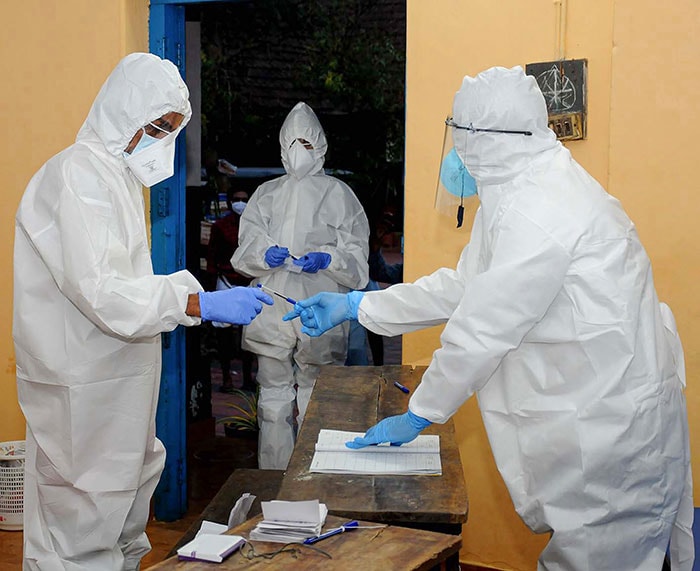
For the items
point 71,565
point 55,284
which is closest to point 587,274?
point 55,284

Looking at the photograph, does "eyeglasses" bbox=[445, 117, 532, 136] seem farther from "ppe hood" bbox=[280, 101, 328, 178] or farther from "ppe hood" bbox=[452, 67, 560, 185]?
"ppe hood" bbox=[280, 101, 328, 178]

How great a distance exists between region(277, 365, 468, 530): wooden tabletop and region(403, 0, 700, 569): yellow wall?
82cm

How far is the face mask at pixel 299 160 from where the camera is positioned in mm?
4375

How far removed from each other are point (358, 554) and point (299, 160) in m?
2.81

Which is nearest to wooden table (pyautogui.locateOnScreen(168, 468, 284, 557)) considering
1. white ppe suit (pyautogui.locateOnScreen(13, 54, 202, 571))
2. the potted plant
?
white ppe suit (pyautogui.locateOnScreen(13, 54, 202, 571))

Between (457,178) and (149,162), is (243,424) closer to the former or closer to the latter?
(149,162)

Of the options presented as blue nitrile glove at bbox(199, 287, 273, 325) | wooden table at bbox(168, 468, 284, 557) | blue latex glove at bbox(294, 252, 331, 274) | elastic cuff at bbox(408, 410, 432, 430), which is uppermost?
blue nitrile glove at bbox(199, 287, 273, 325)

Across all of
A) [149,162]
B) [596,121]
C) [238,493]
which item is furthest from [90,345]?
[596,121]

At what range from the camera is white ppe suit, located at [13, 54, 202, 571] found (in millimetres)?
2500

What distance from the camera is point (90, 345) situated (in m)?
2.56

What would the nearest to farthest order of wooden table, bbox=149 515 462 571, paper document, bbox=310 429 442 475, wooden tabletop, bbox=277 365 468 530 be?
wooden table, bbox=149 515 462 571 < wooden tabletop, bbox=277 365 468 530 < paper document, bbox=310 429 442 475

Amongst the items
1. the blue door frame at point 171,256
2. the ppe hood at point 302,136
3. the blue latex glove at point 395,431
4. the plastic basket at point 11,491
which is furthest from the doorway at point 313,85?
the blue latex glove at point 395,431

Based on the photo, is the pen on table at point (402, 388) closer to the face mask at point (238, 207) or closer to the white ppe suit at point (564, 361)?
the white ppe suit at point (564, 361)

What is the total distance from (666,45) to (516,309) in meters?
1.32
